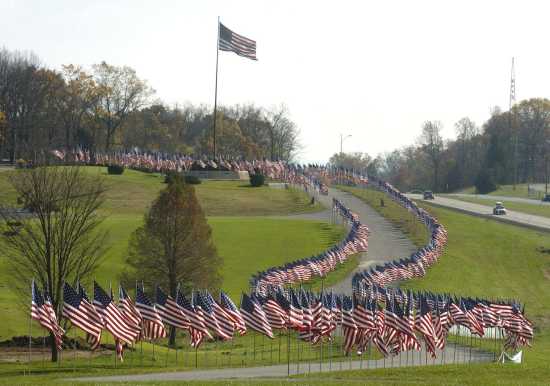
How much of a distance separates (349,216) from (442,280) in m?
18.3

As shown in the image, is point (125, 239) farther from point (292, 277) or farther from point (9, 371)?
point (9, 371)

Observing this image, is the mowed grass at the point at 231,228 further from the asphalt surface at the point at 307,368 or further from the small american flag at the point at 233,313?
the asphalt surface at the point at 307,368

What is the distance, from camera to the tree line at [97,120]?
125 m

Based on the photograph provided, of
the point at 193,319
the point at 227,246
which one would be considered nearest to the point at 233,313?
the point at 193,319

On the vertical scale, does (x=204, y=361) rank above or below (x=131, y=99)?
below

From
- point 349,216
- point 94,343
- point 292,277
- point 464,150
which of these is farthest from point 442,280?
point 464,150

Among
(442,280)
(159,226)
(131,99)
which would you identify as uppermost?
(131,99)

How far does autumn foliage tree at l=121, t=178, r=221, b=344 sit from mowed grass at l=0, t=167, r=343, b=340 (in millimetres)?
4811

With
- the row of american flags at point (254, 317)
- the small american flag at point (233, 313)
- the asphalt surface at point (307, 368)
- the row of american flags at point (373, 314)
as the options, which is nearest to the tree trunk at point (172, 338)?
the row of american flags at point (373, 314)

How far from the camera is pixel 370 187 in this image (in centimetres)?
10988

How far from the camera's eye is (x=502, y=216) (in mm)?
98625

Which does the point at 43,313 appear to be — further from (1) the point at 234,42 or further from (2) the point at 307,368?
(1) the point at 234,42

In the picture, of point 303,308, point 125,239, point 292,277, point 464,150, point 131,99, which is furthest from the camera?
point 464,150

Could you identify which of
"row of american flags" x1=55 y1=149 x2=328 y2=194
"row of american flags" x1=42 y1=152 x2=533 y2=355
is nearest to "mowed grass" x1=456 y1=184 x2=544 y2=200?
"row of american flags" x1=55 y1=149 x2=328 y2=194
